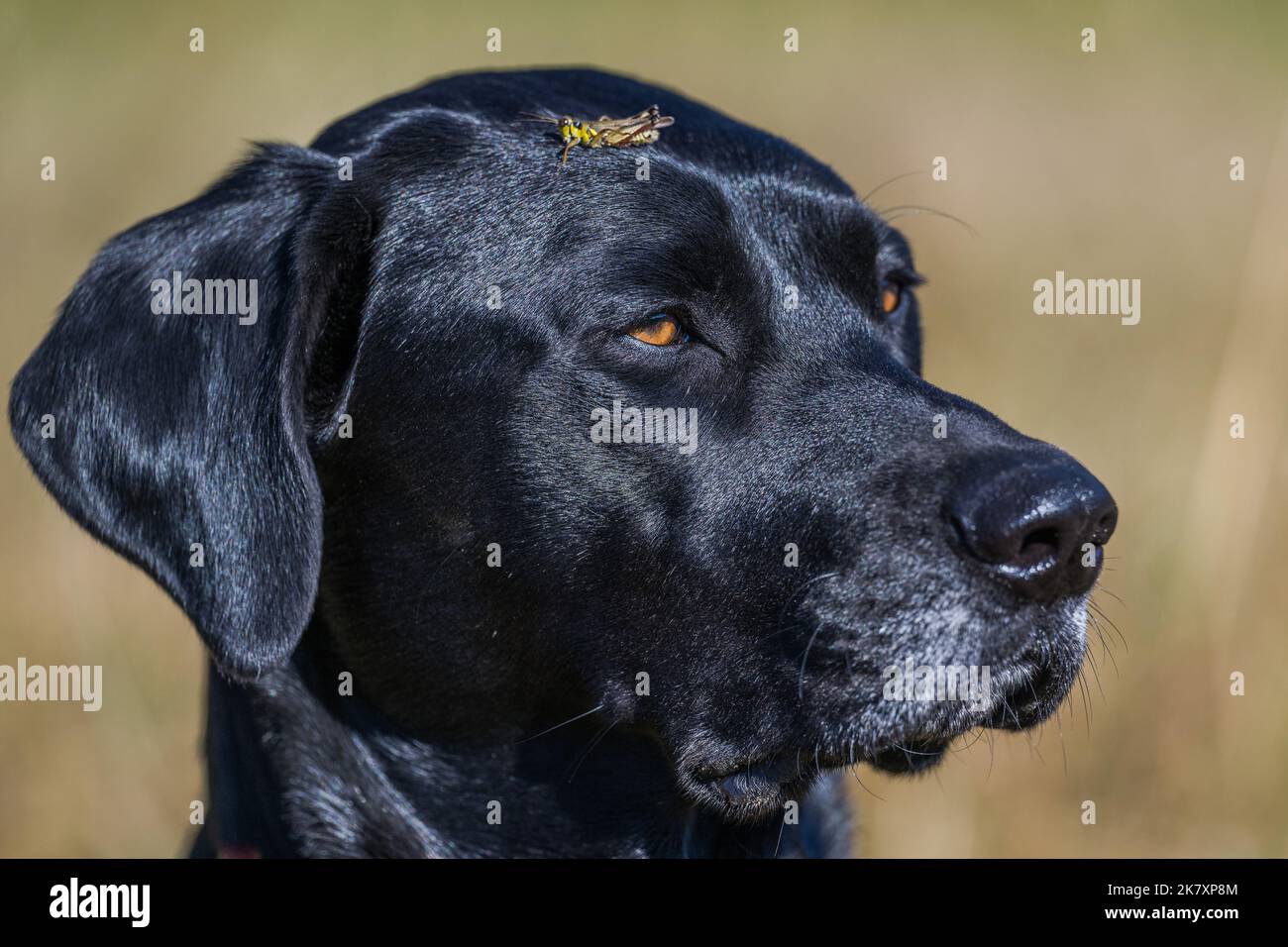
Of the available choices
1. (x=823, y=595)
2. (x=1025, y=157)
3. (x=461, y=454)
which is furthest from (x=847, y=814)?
(x=1025, y=157)

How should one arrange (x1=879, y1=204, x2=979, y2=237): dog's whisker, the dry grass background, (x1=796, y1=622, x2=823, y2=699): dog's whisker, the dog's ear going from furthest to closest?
the dry grass background → (x1=879, y1=204, x2=979, y2=237): dog's whisker → the dog's ear → (x1=796, y1=622, x2=823, y2=699): dog's whisker

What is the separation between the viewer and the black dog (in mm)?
2543

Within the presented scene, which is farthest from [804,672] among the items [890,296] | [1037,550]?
[890,296]

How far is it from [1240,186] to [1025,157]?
1.10m

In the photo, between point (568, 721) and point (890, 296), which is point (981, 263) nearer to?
point (890, 296)

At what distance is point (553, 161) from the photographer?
2.84 m

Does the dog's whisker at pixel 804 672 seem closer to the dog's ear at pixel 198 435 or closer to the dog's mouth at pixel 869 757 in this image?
the dog's mouth at pixel 869 757

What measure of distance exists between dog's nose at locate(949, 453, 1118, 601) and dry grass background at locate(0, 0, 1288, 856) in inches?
63.0

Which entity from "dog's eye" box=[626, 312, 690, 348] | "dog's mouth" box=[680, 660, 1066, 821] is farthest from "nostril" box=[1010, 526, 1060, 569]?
"dog's eye" box=[626, 312, 690, 348]

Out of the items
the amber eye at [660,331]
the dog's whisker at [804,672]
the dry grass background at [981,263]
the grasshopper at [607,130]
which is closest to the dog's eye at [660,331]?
the amber eye at [660,331]

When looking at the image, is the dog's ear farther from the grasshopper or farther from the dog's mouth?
the dog's mouth

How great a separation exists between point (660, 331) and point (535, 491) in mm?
376

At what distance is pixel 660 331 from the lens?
269 cm
